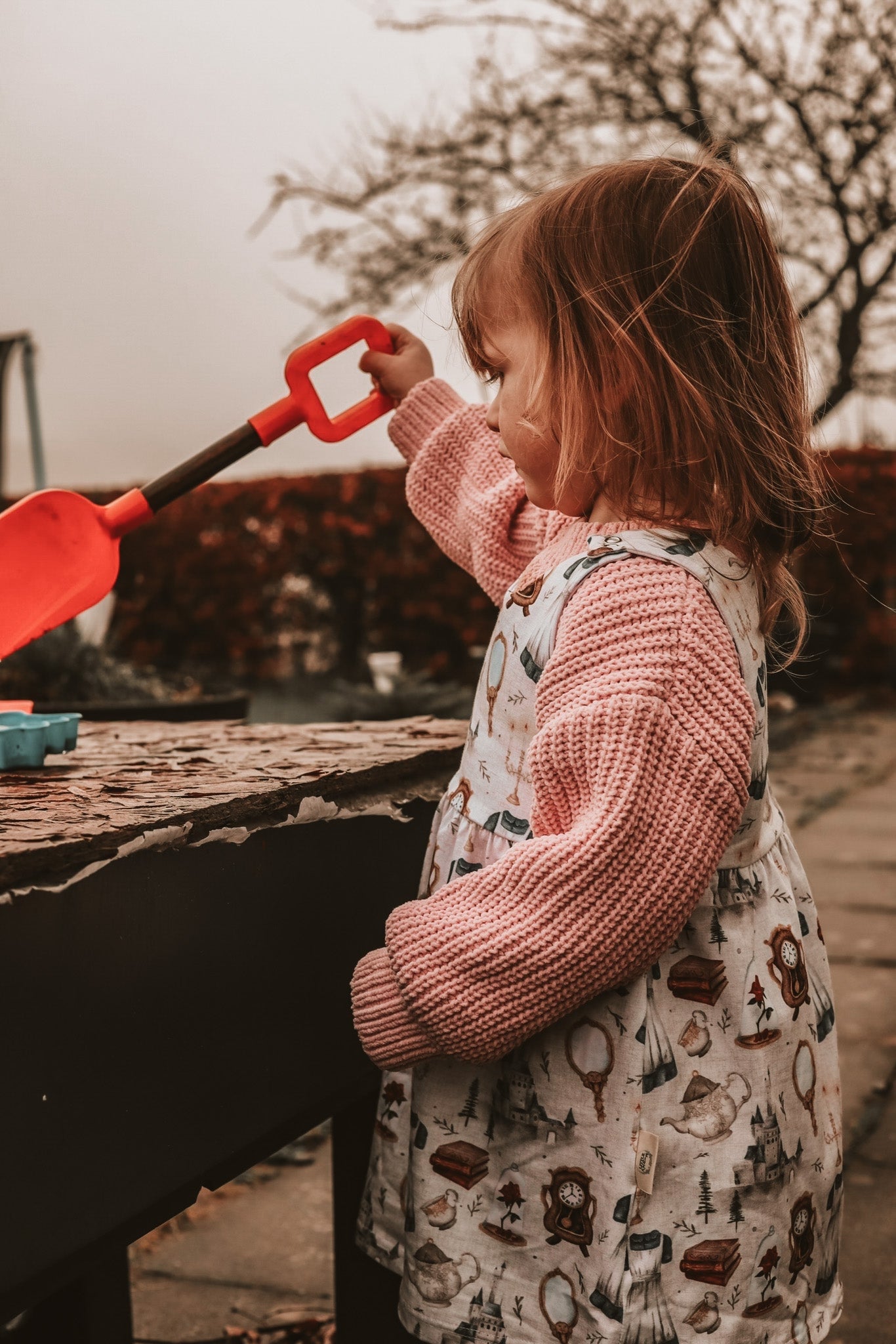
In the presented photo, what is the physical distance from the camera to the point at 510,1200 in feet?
2.69

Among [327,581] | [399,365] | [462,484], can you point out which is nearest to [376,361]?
[399,365]

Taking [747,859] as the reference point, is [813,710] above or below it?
below

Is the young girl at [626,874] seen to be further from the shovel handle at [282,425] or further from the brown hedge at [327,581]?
the brown hedge at [327,581]

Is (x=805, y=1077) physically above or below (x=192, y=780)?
below

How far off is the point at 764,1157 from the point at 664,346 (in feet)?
1.77

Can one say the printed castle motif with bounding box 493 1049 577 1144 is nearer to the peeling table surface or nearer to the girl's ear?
the peeling table surface

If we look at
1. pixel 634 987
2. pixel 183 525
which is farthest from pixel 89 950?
pixel 183 525

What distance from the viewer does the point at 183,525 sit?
5.75 meters

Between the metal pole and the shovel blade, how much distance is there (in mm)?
3756

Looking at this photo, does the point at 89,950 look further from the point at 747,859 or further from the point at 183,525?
the point at 183,525

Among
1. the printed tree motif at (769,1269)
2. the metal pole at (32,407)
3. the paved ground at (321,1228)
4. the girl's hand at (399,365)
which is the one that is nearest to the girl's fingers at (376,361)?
the girl's hand at (399,365)

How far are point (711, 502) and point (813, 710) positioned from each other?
17.3ft

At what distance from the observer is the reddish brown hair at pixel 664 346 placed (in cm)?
82

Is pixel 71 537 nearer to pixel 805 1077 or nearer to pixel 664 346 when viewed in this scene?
pixel 664 346
